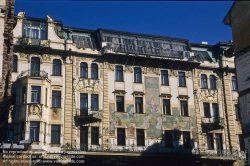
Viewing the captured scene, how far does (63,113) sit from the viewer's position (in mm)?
34500

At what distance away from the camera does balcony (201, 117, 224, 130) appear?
38000mm

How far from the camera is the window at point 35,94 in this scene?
33438 mm

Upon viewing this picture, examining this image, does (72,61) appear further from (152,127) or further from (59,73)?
(152,127)

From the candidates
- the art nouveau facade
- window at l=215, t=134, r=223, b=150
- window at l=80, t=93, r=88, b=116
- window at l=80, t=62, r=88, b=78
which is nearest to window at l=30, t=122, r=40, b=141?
the art nouveau facade

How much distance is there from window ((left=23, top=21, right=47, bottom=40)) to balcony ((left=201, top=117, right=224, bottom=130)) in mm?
17034

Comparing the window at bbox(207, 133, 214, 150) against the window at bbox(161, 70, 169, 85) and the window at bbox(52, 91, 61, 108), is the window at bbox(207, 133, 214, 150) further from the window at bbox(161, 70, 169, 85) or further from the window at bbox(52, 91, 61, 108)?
the window at bbox(52, 91, 61, 108)

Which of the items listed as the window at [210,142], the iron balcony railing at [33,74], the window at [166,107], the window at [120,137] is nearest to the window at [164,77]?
the window at [166,107]

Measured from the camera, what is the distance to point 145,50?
39188 millimetres

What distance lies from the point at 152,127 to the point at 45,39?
12614 mm

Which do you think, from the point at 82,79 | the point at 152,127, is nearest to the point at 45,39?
the point at 82,79

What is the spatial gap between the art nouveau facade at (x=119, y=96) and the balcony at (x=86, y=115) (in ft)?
0.29

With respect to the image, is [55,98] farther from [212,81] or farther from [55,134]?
[212,81]

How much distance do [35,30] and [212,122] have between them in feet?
61.6

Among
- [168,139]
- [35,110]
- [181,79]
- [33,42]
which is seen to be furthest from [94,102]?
[181,79]
